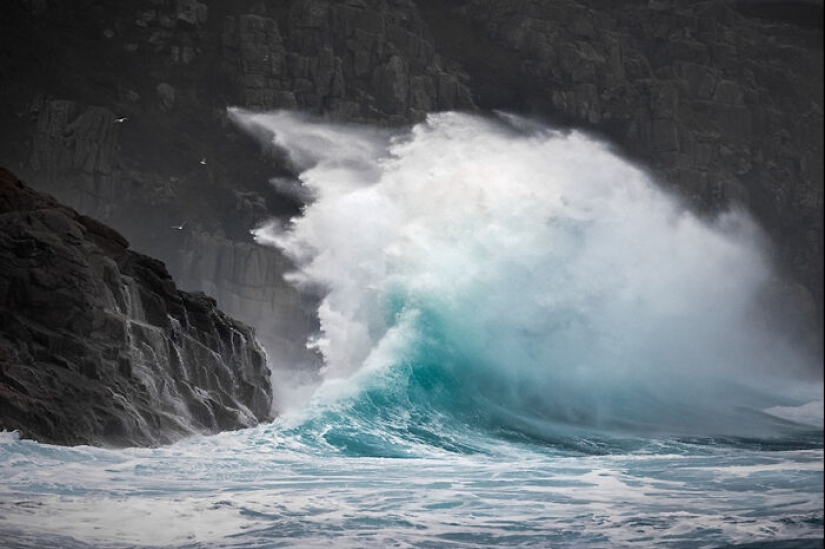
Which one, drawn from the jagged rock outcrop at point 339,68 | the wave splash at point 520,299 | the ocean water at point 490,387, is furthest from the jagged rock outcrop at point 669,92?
the wave splash at point 520,299

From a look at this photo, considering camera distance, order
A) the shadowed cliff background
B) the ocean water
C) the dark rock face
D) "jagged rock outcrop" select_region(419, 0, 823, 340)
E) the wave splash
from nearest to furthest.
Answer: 1. the ocean water
2. the dark rock face
3. the wave splash
4. the shadowed cliff background
5. "jagged rock outcrop" select_region(419, 0, 823, 340)

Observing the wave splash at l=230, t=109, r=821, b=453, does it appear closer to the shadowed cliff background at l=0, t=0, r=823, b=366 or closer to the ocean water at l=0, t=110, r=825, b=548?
the ocean water at l=0, t=110, r=825, b=548

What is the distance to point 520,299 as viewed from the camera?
13.2m

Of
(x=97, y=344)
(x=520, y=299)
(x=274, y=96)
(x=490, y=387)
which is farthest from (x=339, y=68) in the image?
(x=97, y=344)

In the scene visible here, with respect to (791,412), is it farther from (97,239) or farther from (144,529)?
(97,239)

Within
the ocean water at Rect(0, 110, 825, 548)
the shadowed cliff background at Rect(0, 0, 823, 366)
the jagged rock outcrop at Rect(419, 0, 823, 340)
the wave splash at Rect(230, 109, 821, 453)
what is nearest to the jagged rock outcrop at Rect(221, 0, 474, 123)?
the shadowed cliff background at Rect(0, 0, 823, 366)

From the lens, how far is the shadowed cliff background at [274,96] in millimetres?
17969

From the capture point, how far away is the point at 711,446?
8.97m

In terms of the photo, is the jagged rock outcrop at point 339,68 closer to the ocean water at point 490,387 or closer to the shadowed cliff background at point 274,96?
the shadowed cliff background at point 274,96

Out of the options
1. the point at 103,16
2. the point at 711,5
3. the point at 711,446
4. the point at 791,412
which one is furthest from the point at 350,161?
the point at 791,412

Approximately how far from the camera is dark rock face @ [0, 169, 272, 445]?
839cm

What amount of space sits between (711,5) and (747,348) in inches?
292

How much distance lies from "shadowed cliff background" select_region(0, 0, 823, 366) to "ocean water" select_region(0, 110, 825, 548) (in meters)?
0.77

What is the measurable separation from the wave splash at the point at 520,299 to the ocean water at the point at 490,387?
0.04m
